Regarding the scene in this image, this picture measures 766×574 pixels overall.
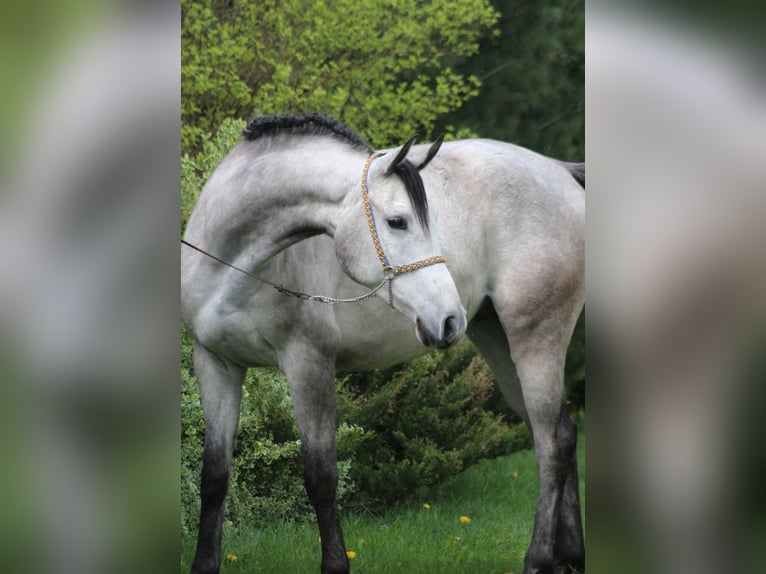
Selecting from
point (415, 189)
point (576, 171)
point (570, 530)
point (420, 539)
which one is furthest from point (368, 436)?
point (415, 189)

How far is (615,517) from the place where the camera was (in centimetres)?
102

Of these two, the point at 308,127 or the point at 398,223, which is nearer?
the point at 398,223

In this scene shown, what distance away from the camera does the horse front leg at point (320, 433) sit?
3664 mm

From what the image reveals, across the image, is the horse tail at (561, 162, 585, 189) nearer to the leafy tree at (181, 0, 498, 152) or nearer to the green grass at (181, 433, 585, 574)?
the green grass at (181, 433, 585, 574)

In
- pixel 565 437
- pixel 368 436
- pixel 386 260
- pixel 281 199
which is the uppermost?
pixel 281 199

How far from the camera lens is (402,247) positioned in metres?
3.30

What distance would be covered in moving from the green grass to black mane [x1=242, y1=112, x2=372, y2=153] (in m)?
2.01

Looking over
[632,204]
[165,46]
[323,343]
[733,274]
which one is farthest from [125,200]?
[323,343]

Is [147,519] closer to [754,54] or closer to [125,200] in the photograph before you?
[125,200]

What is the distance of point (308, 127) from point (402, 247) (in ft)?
2.43

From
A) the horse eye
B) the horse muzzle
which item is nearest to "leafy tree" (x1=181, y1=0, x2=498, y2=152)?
the horse eye

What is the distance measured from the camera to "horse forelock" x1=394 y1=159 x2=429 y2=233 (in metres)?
Result: 3.31

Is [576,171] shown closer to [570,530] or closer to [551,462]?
[551,462]

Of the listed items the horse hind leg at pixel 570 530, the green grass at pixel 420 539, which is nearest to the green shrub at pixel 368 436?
the green grass at pixel 420 539
